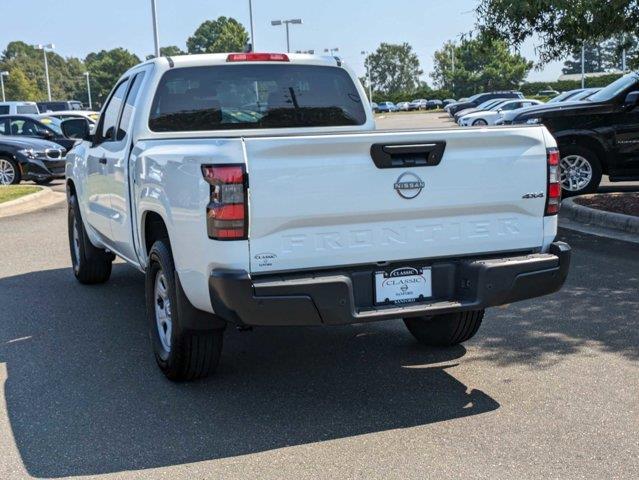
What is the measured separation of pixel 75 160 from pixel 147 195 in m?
3.01

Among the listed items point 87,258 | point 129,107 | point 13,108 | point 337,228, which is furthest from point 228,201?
point 13,108

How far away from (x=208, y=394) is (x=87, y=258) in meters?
3.41

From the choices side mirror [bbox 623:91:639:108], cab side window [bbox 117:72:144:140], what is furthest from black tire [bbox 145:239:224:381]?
side mirror [bbox 623:91:639:108]

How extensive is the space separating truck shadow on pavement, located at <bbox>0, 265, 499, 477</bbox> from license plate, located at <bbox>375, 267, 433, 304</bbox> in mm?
634

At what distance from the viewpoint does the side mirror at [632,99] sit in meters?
12.1

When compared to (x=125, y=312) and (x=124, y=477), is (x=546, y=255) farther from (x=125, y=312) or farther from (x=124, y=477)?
(x=125, y=312)

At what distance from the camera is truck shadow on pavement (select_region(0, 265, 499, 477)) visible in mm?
4160

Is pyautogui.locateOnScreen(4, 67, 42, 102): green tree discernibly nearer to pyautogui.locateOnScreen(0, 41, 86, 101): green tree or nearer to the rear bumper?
pyautogui.locateOnScreen(0, 41, 86, 101): green tree

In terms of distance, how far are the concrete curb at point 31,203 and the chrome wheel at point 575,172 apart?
29.2 ft

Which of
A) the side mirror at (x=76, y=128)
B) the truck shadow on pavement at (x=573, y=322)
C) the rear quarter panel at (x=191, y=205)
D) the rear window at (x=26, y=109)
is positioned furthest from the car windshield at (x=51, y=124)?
A: the rear quarter panel at (x=191, y=205)

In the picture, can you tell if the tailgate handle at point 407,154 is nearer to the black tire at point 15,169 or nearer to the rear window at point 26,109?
the black tire at point 15,169

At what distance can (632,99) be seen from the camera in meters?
12.2

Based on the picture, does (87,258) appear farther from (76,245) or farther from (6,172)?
(6,172)

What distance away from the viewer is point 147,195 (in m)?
5.09
